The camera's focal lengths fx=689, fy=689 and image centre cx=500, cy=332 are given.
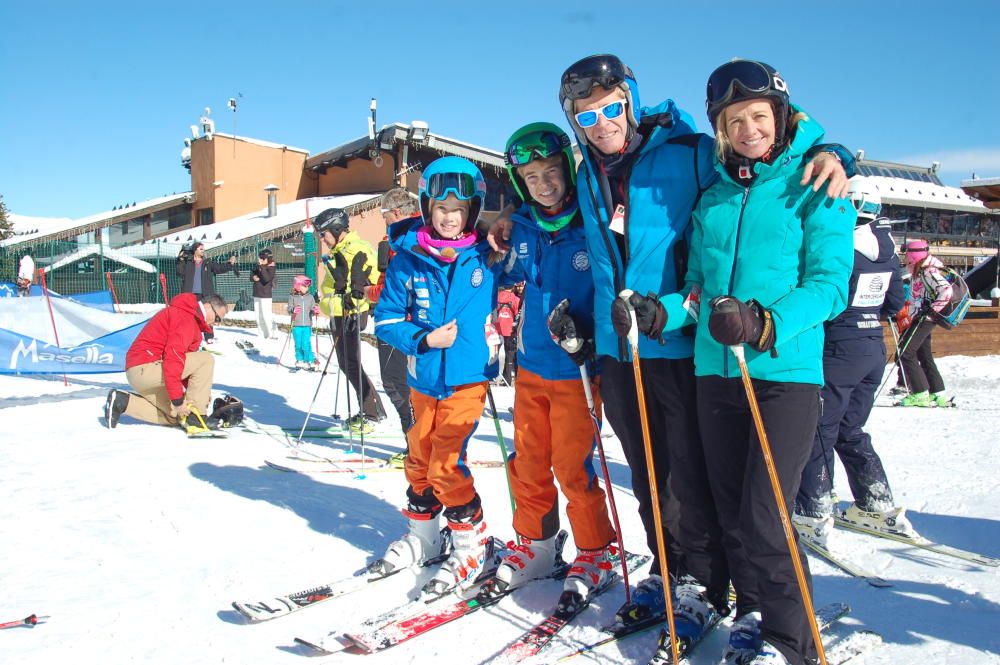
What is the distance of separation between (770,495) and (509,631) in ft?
4.12

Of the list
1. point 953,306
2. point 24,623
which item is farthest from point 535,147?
point 953,306

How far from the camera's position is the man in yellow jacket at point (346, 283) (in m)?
6.72

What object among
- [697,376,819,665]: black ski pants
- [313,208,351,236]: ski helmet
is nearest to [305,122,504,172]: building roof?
[313,208,351,236]: ski helmet

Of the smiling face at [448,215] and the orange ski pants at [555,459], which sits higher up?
the smiling face at [448,215]

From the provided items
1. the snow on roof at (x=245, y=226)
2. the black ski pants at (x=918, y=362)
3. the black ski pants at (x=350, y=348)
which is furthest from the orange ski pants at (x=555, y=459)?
the snow on roof at (x=245, y=226)

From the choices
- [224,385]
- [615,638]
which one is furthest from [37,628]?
[224,385]

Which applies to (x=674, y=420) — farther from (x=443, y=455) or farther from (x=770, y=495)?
(x=443, y=455)

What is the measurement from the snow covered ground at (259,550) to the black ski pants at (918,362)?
1.97 metres

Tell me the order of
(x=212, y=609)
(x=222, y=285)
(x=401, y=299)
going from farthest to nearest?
(x=222, y=285), (x=401, y=299), (x=212, y=609)

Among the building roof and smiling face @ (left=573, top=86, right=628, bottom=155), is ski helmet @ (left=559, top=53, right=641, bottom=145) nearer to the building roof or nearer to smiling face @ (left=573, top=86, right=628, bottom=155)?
smiling face @ (left=573, top=86, right=628, bottom=155)

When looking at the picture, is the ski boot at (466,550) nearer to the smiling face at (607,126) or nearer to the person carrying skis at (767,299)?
the person carrying skis at (767,299)

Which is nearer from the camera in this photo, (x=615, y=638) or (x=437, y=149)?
(x=615, y=638)

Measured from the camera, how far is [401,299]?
3.46 m

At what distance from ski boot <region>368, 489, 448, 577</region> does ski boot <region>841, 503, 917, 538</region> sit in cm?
253
